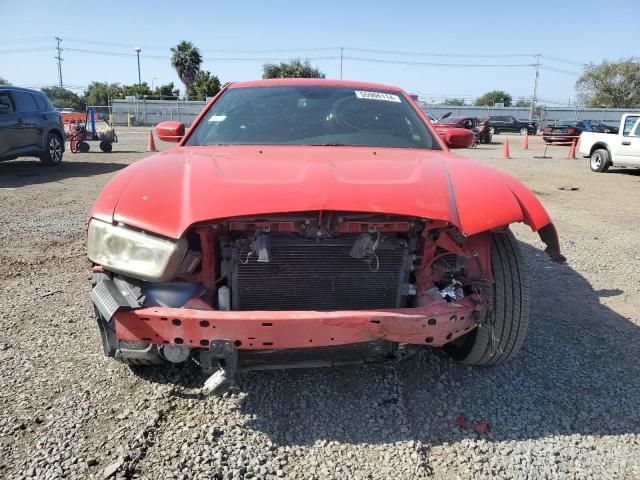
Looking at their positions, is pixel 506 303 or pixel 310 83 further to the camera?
pixel 310 83

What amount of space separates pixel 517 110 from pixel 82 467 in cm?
4825

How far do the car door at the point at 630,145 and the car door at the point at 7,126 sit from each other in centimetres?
1424

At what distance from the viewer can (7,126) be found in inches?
377

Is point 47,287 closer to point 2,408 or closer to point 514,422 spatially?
point 2,408

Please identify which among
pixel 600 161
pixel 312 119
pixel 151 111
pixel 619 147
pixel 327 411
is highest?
pixel 151 111

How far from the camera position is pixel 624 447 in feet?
7.22

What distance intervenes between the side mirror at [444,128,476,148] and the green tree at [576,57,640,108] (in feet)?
201

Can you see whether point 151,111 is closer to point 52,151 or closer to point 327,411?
point 52,151

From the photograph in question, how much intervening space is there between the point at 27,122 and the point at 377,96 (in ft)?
30.8

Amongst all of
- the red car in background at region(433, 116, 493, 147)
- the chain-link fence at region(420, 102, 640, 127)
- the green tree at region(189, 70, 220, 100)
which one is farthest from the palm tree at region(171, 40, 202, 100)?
the red car in background at region(433, 116, 493, 147)

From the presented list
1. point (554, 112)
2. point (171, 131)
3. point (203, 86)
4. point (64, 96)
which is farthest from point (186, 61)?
point (171, 131)

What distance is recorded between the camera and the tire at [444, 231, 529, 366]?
2.53 metres

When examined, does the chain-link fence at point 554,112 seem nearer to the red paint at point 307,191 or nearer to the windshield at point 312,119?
the windshield at point 312,119

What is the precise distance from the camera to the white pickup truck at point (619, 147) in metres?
12.3
